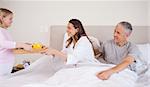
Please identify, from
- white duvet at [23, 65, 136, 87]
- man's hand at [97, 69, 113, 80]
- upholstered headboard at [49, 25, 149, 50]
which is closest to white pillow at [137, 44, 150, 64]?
upholstered headboard at [49, 25, 149, 50]

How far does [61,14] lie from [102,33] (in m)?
0.58

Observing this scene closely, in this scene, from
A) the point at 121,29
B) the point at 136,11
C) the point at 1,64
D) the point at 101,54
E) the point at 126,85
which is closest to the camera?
the point at 126,85

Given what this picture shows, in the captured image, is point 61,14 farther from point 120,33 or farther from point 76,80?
point 76,80

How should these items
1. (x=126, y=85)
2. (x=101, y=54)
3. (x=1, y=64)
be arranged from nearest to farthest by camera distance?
(x=126, y=85)
(x=1, y=64)
(x=101, y=54)

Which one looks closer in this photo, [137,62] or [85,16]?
[137,62]

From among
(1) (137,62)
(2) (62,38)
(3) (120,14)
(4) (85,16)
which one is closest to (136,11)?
(3) (120,14)

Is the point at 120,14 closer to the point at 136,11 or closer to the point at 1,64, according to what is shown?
the point at 136,11

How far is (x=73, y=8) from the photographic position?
10.1ft

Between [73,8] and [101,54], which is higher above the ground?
[73,8]

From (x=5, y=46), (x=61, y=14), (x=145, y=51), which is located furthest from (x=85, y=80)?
(x=61, y=14)

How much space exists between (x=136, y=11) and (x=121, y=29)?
113cm

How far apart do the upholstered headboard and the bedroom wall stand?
55mm

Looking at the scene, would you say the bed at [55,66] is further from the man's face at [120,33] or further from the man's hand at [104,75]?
the man's face at [120,33]

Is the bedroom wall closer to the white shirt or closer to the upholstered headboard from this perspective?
the upholstered headboard
